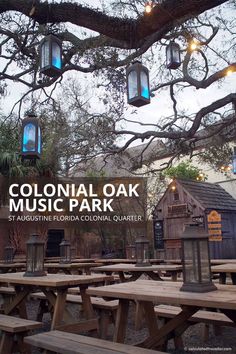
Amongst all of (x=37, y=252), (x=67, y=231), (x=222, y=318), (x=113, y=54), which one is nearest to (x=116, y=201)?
(x=67, y=231)

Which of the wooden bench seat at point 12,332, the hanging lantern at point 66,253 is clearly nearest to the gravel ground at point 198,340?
the wooden bench seat at point 12,332

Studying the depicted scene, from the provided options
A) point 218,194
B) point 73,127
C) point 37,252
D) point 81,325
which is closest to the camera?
point 81,325

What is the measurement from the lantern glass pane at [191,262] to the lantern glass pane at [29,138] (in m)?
2.59

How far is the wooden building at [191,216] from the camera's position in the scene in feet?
36.6

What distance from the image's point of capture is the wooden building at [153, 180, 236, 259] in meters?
11.1

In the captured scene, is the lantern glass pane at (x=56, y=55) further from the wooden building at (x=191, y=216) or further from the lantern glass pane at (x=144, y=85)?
the wooden building at (x=191, y=216)

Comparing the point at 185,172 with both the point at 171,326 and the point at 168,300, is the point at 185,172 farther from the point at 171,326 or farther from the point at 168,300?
the point at 168,300

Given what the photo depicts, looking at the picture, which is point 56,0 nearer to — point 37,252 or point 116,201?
point 37,252

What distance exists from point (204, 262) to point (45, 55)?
2.58 metres

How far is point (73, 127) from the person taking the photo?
831cm

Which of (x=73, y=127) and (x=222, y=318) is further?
(x=73, y=127)

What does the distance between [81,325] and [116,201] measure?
10.6m

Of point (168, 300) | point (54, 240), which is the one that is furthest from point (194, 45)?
point (54, 240)

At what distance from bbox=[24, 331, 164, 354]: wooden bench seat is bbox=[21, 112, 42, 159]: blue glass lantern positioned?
2.27 meters
